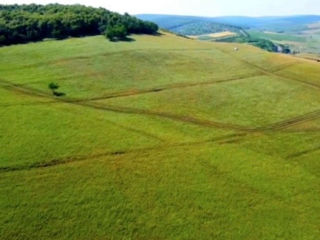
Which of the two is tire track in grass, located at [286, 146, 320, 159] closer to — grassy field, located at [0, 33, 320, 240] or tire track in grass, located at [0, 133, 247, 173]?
grassy field, located at [0, 33, 320, 240]

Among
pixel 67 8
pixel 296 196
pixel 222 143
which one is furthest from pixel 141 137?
pixel 67 8

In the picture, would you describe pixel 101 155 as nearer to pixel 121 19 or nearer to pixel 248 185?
pixel 248 185

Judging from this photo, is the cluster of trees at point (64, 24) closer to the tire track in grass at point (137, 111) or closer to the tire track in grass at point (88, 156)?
the tire track in grass at point (137, 111)

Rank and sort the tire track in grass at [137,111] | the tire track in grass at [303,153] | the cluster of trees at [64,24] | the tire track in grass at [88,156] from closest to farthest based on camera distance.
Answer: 1. the tire track in grass at [88,156]
2. the tire track in grass at [303,153]
3. the tire track in grass at [137,111]
4. the cluster of trees at [64,24]

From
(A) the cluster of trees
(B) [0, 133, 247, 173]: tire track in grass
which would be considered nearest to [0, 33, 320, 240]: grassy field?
(B) [0, 133, 247, 173]: tire track in grass

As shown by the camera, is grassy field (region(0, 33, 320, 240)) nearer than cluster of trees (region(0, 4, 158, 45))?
Yes

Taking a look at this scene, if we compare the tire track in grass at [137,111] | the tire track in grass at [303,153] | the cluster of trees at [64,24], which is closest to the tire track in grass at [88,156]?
the tire track in grass at [137,111]

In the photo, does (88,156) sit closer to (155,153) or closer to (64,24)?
(155,153)
